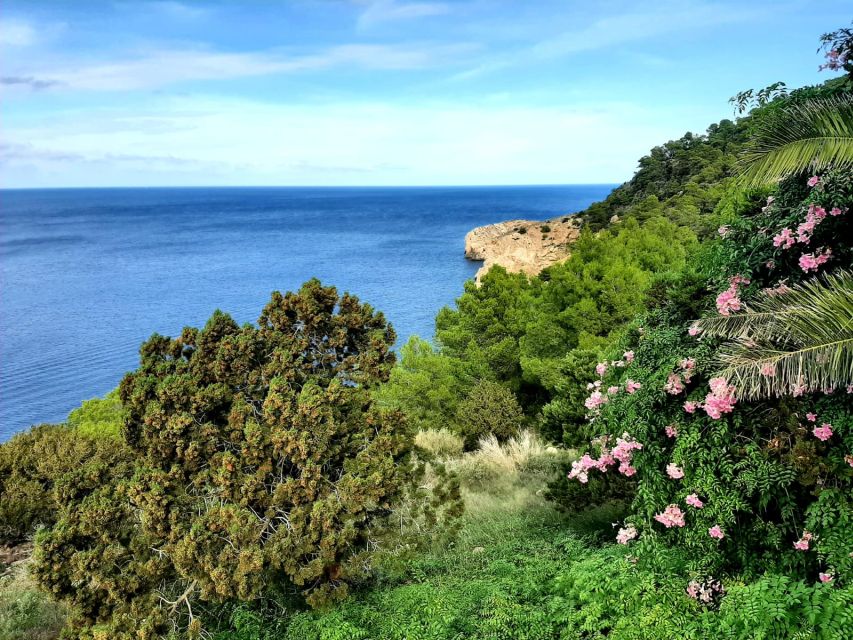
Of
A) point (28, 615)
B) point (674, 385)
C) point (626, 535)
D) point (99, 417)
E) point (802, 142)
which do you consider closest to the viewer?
point (802, 142)

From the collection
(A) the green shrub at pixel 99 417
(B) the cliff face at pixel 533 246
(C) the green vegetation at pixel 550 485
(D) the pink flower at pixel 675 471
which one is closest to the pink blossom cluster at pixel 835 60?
(C) the green vegetation at pixel 550 485

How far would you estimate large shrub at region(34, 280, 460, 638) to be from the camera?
26.4 ft

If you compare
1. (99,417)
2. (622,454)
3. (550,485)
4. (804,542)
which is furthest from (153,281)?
(804,542)

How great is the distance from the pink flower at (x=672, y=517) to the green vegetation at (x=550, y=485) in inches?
1.0

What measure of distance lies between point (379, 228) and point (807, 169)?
4774 inches

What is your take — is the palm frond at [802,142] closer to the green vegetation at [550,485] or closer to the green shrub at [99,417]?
the green vegetation at [550,485]

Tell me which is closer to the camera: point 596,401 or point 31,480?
point 596,401

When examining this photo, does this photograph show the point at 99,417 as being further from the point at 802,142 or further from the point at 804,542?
the point at 802,142

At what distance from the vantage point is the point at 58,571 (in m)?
8.01

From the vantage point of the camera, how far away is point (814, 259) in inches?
261

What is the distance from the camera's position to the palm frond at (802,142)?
259 inches

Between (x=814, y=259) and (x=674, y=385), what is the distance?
6.17 feet

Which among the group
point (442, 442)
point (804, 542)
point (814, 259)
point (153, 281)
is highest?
point (814, 259)

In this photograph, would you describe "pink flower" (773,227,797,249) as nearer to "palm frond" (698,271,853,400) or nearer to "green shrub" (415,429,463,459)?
"palm frond" (698,271,853,400)
